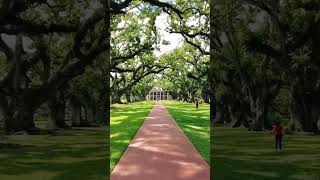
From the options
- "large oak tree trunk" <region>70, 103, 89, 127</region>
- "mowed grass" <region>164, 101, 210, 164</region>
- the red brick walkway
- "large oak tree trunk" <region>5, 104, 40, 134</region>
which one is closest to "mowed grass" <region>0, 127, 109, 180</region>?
the red brick walkway

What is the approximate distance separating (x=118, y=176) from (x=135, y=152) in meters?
5.94

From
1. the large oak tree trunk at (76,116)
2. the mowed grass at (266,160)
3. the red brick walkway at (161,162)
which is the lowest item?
the mowed grass at (266,160)

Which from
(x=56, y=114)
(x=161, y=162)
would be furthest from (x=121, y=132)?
(x=161, y=162)

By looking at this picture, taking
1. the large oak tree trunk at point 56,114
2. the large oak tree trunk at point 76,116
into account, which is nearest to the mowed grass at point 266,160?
the large oak tree trunk at point 56,114

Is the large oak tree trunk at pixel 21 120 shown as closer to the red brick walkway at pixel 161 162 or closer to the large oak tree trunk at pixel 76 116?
the red brick walkway at pixel 161 162

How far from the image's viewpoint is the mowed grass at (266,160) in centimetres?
1469

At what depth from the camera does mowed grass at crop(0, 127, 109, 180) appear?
1474 cm

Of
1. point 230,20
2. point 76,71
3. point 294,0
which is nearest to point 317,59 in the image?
point 294,0

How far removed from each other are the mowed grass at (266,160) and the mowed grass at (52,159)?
3.79 metres

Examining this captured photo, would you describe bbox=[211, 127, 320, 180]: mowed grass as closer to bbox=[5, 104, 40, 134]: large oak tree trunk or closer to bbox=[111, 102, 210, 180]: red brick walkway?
bbox=[111, 102, 210, 180]: red brick walkway

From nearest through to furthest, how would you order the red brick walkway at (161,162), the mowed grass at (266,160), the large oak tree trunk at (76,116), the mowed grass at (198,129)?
the red brick walkway at (161,162) < the mowed grass at (266,160) < the mowed grass at (198,129) < the large oak tree trunk at (76,116)

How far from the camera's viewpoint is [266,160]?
60.7 ft

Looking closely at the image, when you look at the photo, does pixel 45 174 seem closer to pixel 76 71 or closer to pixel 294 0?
pixel 76 71

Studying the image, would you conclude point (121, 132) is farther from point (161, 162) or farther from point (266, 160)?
point (161, 162)
